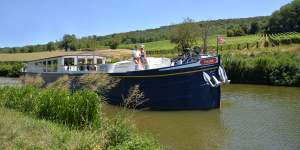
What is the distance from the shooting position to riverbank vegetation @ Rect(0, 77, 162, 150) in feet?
26.5

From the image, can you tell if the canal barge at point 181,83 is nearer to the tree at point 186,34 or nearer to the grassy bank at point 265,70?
the grassy bank at point 265,70

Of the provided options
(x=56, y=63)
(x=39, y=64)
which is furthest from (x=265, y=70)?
(x=39, y=64)

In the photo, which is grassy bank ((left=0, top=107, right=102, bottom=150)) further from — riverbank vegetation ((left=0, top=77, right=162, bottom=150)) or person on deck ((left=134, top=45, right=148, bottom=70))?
person on deck ((left=134, top=45, right=148, bottom=70))

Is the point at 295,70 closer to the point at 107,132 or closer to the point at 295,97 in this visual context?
the point at 295,97

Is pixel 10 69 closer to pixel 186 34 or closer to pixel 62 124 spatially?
pixel 186 34

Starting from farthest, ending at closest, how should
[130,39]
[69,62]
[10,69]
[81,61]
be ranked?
[130,39] → [10,69] → [81,61] → [69,62]

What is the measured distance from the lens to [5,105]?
13.0 metres

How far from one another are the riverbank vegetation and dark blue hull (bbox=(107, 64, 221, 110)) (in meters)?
6.55

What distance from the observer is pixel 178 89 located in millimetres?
18344

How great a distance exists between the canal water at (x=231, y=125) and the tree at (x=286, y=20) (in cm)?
5260

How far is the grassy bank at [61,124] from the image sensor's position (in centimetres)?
805

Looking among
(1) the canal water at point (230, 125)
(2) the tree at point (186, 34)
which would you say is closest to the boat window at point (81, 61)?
(1) the canal water at point (230, 125)

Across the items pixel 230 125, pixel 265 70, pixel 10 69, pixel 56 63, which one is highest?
pixel 56 63

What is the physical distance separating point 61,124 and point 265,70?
78.9 feet
